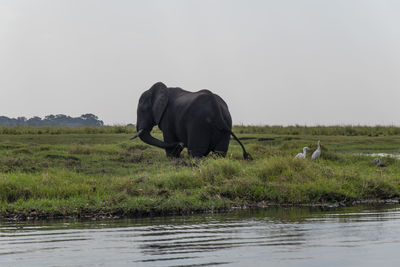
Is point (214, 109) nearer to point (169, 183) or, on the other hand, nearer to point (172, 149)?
point (172, 149)

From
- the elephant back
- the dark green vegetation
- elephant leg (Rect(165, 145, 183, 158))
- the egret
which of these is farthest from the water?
elephant leg (Rect(165, 145, 183, 158))

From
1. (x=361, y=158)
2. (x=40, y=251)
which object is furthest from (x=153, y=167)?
(x=40, y=251)

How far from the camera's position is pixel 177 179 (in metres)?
13.2

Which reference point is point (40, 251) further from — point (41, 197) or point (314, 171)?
point (314, 171)

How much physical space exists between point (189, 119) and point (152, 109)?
7.29 ft

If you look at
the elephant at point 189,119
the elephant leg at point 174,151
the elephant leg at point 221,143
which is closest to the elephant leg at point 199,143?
the elephant at point 189,119

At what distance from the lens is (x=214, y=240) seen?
7961 mm

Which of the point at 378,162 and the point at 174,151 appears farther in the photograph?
the point at 174,151

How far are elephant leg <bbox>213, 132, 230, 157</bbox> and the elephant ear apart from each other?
1.90m

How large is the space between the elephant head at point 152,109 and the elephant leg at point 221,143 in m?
1.32

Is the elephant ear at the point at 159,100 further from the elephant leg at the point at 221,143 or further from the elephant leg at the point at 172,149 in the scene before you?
the elephant leg at the point at 221,143

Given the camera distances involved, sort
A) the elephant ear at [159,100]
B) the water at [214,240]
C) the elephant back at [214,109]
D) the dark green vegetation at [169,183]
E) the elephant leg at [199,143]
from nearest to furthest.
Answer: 1. the water at [214,240]
2. the dark green vegetation at [169,183]
3. the elephant back at [214,109]
4. the elephant leg at [199,143]
5. the elephant ear at [159,100]

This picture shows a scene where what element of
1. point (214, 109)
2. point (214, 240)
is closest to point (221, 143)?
point (214, 109)

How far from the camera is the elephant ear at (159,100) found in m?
17.8
